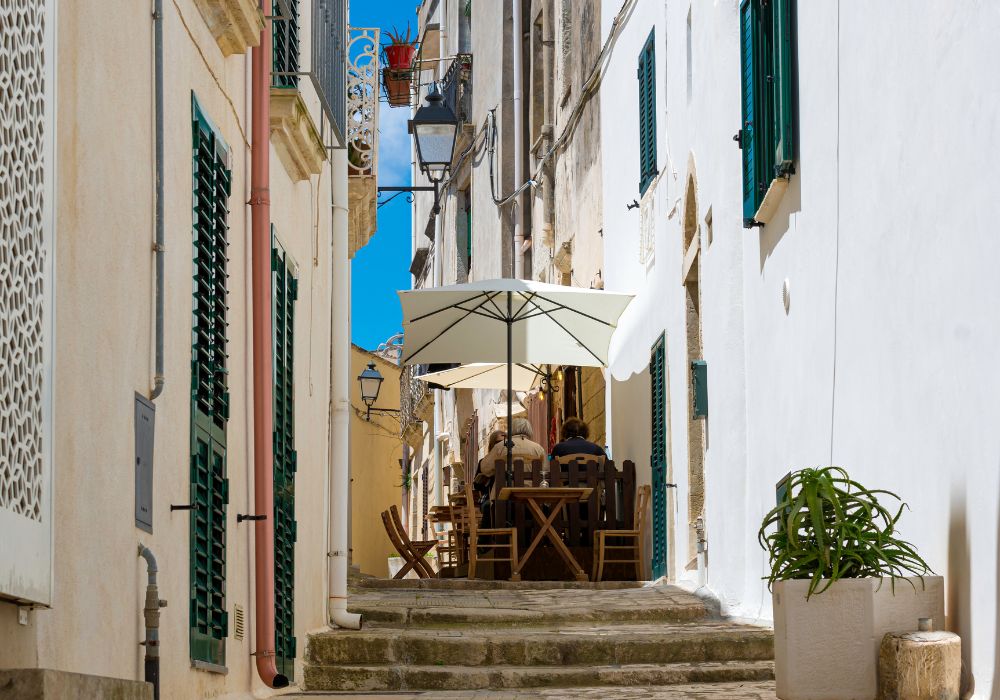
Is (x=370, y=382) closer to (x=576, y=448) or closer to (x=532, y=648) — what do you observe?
(x=576, y=448)

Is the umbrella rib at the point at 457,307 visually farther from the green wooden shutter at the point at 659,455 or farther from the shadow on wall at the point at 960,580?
the shadow on wall at the point at 960,580

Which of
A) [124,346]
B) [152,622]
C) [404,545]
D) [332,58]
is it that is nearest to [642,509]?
[404,545]

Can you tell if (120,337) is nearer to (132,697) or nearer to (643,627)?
(132,697)

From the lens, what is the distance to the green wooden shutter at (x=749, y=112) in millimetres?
10477

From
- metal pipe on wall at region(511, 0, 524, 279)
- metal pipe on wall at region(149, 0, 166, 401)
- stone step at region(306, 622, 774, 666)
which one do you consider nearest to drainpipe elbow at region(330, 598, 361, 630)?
stone step at region(306, 622, 774, 666)

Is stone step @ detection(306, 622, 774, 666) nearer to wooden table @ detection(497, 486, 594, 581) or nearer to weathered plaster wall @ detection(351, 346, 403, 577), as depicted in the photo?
wooden table @ detection(497, 486, 594, 581)

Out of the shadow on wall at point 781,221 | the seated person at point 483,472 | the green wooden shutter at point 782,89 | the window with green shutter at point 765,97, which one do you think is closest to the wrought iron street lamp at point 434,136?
the seated person at point 483,472

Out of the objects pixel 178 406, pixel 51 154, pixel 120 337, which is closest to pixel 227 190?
pixel 178 406

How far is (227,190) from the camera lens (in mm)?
7410

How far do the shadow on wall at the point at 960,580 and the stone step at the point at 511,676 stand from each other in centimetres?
261

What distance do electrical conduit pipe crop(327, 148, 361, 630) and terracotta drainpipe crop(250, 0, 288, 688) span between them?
276 centimetres

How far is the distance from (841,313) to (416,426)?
89.6 ft

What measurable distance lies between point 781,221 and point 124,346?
545cm

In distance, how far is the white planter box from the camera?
670 centimetres
